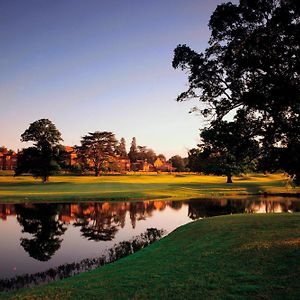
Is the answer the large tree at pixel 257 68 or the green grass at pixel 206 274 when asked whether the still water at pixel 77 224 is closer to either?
the green grass at pixel 206 274

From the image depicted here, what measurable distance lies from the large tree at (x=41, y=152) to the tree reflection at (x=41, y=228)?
124ft

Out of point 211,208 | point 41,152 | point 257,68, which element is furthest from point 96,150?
point 257,68

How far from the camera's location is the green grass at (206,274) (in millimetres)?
11438

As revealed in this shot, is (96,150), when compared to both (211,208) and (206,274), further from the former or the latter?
(206,274)

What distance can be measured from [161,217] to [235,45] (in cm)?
2773

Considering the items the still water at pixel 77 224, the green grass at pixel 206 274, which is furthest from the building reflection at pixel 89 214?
the green grass at pixel 206 274

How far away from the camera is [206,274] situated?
13398mm

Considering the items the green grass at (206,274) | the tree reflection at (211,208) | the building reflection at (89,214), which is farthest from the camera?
the tree reflection at (211,208)

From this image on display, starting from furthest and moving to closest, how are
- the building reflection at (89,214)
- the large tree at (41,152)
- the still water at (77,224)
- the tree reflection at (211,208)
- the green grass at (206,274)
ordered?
the large tree at (41,152), the tree reflection at (211,208), the building reflection at (89,214), the still water at (77,224), the green grass at (206,274)

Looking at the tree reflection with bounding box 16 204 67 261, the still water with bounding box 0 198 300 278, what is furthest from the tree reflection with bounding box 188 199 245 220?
the tree reflection with bounding box 16 204 67 261

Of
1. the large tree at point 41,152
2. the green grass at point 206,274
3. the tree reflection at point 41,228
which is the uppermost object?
the large tree at point 41,152

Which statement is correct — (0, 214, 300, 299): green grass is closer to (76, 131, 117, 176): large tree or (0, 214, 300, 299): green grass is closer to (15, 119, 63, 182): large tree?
(15, 119, 63, 182): large tree

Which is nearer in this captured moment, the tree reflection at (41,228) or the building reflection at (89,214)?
the tree reflection at (41,228)

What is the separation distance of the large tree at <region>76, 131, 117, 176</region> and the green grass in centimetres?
9480
